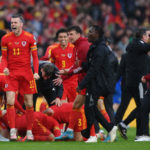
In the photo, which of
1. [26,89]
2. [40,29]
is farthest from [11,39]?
[40,29]

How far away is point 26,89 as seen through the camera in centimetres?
1129

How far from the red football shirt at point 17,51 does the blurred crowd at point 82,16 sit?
979 cm

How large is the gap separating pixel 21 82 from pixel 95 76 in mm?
1581

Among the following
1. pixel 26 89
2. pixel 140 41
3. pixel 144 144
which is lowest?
pixel 144 144

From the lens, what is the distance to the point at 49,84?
12234 millimetres

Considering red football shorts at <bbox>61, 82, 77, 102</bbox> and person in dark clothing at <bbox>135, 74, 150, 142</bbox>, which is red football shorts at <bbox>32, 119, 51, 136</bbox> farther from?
red football shorts at <bbox>61, 82, 77, 102</bbox>

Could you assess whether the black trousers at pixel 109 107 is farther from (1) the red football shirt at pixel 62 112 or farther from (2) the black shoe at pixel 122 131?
(1) the red football shirt at pixel 62 112

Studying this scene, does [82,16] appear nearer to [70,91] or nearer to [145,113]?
[70,91]

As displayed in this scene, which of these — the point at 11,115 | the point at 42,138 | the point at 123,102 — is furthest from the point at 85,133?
the point at 123,102

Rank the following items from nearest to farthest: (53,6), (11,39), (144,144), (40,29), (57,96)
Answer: (144,144), (11,39), (57,96), (40,29), (53,6)

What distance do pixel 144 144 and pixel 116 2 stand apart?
1500cm

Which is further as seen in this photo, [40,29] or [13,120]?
[40,29]

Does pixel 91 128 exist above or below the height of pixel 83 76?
below

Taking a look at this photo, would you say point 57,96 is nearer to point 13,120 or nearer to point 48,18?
point 13,120
